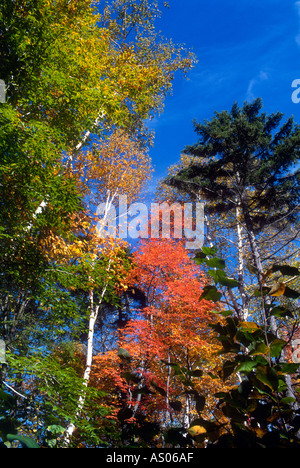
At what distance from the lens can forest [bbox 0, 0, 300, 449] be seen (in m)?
0.94

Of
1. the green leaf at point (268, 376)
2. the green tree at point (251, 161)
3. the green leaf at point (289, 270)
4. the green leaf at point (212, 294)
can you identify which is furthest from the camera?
the green tree at point (251, 161)

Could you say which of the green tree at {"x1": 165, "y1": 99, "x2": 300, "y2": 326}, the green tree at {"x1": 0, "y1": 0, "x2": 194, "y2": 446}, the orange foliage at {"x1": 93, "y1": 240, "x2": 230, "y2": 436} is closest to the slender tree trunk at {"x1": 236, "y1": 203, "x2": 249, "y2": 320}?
the green tree at {"x1": 165, "y1": 99, "x2": 300, "y2": 326}

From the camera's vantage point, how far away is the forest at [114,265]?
0.94 meters

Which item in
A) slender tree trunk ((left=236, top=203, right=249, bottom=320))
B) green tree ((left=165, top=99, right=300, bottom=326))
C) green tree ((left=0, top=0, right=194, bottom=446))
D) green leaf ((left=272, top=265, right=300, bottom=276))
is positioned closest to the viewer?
green leaf ((left=272, top=265, right=300, bottom=276))

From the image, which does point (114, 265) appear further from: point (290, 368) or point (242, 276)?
point (242, 276)

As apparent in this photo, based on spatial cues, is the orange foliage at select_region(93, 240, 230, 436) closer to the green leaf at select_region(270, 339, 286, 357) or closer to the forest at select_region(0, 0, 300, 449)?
the forest at select_region(0, 0, 300, 449)

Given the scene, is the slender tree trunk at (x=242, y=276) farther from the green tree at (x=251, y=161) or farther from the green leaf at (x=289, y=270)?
the green leaf at (x=289, y=270)

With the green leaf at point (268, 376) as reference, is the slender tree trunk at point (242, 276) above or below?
above

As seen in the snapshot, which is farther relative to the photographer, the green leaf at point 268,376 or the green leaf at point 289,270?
the green leaf at point 289,270

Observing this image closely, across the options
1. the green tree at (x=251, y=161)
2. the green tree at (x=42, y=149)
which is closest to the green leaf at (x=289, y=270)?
the green tree at (x=42, y=149)

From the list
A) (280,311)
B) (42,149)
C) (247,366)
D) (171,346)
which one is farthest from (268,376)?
(171,346)

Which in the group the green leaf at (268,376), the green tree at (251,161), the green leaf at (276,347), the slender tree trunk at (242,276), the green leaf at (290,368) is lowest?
the green leaf at (268,376)

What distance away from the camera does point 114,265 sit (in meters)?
4.91

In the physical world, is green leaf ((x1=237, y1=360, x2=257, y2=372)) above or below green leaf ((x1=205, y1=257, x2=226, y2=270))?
below
